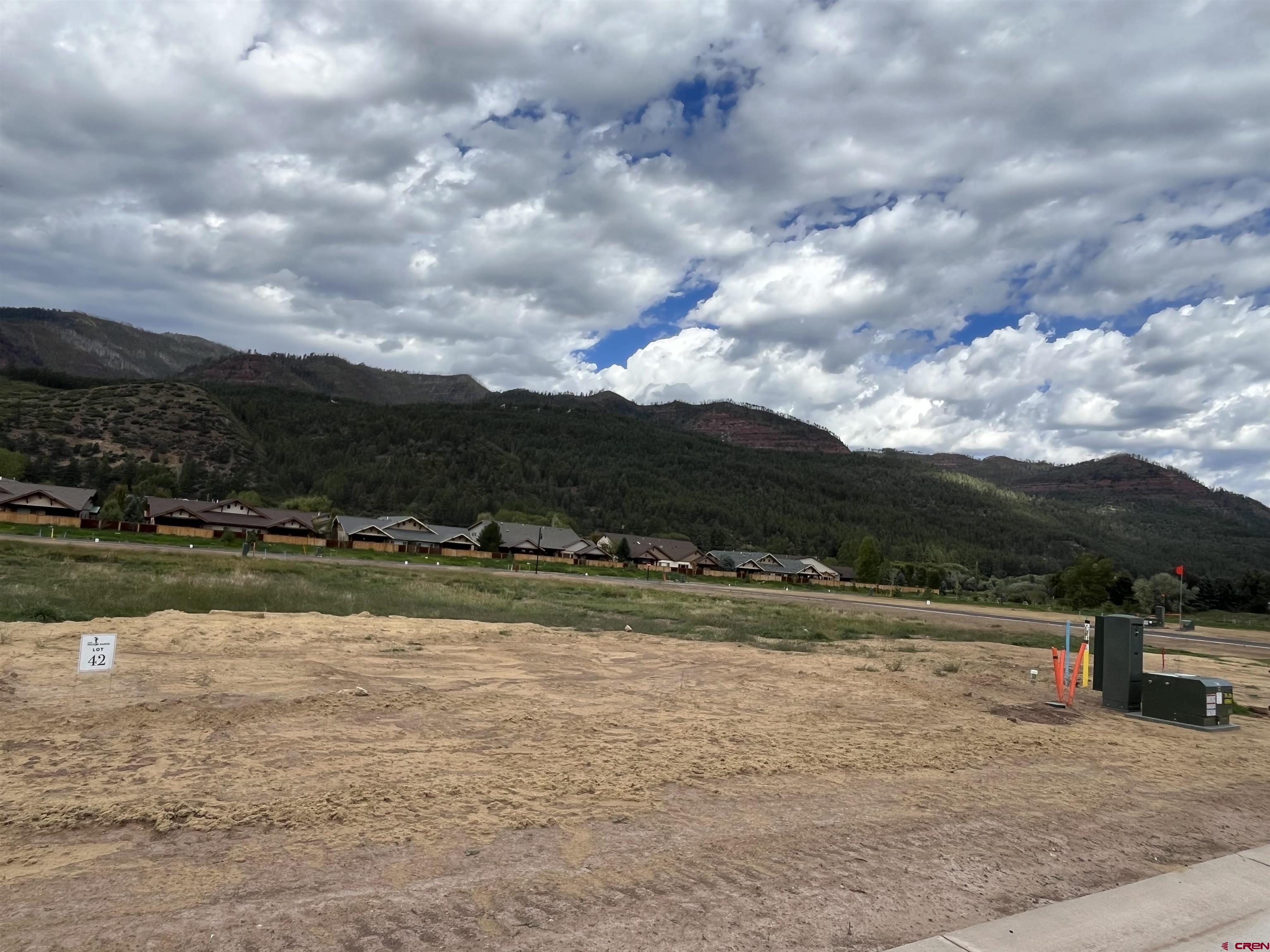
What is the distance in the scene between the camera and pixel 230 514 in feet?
296

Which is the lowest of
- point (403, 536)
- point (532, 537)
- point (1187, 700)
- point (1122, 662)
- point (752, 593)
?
point (752, 593)

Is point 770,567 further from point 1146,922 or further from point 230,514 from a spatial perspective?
point 1146,922

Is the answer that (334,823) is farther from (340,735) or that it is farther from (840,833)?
(840,833)

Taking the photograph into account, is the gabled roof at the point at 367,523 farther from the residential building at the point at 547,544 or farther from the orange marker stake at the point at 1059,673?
the orange marker stake at the point at 1059,673

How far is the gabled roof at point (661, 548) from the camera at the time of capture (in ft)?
371

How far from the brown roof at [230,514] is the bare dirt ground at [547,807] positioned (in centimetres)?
8155

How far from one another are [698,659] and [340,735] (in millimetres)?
9977

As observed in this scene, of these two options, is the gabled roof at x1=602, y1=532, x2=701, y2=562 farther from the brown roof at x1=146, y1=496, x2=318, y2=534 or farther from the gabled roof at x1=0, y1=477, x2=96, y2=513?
the gabled roof at x1=0, y1=477, x2=96, y2=513

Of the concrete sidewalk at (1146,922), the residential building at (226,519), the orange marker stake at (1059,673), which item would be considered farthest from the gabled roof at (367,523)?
the concrete sidewalk at (1146,922)

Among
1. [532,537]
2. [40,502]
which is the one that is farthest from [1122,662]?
[40,502]

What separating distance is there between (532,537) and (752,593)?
172ft

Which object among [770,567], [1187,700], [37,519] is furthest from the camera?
[770,567]

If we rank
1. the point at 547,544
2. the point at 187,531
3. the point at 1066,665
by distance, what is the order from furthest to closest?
the point at 547,544 < the point at 187,531 < the point at 1066,665

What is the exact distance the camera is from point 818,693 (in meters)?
13.6
